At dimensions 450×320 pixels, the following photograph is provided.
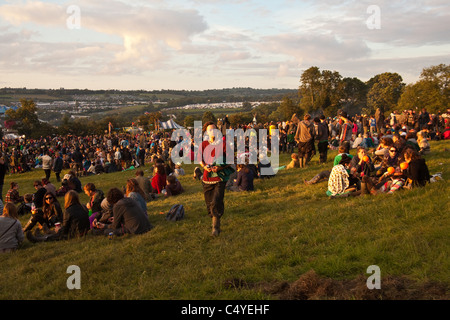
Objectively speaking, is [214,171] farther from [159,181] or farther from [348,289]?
[159,181]

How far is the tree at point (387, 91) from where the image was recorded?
220 feet

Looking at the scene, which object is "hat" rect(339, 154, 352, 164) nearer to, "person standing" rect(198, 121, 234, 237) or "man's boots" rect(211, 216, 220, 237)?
"person standing" rect(198, 121, 234, 237)

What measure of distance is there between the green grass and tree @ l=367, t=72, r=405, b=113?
6523 cm

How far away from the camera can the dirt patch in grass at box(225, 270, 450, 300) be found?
388 cm

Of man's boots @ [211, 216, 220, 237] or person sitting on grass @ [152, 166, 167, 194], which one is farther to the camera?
person sitting on grass @ [152, 166, 167, 194]

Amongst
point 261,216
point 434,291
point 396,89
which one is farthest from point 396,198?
point 396,89

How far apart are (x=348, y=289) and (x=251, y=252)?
187cm

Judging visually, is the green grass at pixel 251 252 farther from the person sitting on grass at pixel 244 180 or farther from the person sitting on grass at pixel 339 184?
the person sitting on grass at pixel 244 180

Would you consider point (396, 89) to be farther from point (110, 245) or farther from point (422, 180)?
point (110, 245)

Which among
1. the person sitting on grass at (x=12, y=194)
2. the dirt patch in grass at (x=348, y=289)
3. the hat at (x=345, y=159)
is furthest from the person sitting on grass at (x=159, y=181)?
the dirt patch in grass at (x=348, y=289)

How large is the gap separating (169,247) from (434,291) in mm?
4313

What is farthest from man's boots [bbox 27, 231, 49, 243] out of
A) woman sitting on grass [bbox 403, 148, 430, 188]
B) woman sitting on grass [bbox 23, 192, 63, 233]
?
woman sitting on grass [bbox 403, 148, 430, 188]

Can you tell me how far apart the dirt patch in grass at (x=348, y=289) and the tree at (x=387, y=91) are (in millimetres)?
68288
